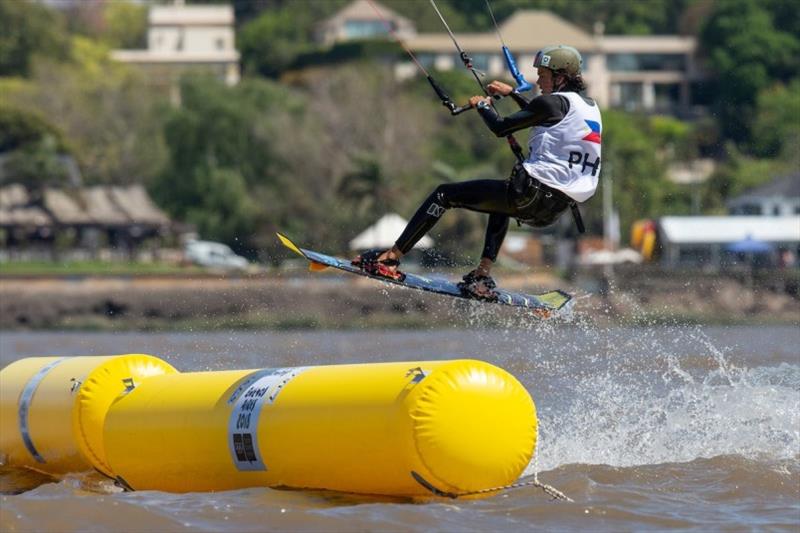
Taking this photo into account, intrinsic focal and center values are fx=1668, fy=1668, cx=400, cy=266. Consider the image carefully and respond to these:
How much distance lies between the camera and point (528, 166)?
12.6 m

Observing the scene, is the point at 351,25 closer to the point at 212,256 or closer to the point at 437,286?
the point at 212,256

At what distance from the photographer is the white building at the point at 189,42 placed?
455ft

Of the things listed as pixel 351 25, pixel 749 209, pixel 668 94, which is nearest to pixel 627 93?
pixel 668 94

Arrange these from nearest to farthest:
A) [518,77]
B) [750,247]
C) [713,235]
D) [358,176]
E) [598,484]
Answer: [598,484], [518,77], [750,247], [713,235], [358,176]

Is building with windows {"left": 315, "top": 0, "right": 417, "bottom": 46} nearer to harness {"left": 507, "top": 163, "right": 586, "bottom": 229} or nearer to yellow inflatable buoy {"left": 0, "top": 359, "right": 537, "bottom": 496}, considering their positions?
harness {"left": 507, "top": 163, "right": 586, "bottom": 229}

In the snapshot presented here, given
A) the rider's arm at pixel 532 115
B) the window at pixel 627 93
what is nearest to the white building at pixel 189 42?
the window at pixel 627 93

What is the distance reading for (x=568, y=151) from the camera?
12.6m

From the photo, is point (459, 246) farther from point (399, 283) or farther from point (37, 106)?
point (37, 106)

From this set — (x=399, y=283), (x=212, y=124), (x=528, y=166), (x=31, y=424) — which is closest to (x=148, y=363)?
(x=31, y=424)

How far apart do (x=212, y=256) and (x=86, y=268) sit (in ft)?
22.8

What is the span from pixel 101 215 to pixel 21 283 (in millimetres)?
19680

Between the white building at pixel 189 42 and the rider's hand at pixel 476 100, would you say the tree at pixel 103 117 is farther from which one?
the rider's hand at pixel 476 100

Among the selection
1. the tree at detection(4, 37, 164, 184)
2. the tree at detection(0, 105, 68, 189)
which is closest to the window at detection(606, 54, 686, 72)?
the tree at detection(4, 37, 164, 184)

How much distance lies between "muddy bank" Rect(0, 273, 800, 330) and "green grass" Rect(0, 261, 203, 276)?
4.18 meters
